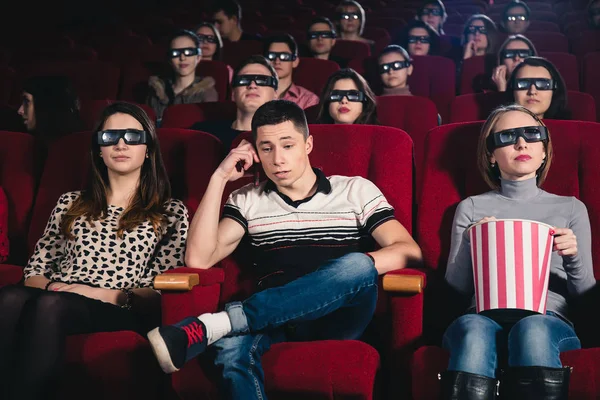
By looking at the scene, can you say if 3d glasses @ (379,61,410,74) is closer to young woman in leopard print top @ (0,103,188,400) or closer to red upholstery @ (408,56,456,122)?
red upholstery @ (408,56,456,122)

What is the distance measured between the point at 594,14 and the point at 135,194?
Answer: 168cm

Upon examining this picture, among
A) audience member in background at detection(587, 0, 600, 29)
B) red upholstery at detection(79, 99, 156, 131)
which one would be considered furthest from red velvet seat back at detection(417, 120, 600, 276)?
audience member in background at detection(587, 0, 600, 29)

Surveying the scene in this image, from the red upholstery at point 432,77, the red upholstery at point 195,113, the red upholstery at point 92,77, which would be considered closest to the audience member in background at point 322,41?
the red upholstery at point 432,77

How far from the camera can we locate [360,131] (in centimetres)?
116

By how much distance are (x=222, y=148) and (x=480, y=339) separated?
0.52 meters

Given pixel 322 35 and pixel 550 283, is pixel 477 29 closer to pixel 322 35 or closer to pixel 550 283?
pixel 322 35

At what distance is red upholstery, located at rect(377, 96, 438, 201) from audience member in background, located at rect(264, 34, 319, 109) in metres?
0.28

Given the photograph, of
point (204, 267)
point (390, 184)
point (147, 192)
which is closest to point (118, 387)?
point (204, 267)

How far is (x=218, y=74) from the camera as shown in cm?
204

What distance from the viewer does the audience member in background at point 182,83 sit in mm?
1944

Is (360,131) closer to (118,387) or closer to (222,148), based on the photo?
(222,148)

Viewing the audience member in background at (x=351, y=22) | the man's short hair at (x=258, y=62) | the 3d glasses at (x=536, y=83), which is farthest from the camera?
the audience member in background at (x=351, y=22)

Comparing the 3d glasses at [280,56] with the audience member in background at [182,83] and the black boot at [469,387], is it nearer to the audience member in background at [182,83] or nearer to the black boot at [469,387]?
the audience member in background at [182,83]

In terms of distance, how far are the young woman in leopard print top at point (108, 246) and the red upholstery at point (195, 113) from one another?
48cm
